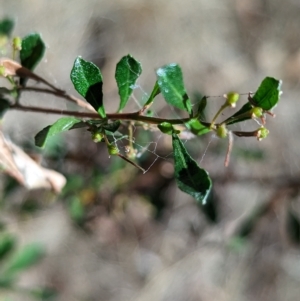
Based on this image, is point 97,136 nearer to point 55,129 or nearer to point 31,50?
point 55,129

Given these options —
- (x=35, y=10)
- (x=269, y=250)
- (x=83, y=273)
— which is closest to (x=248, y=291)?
(x=269, y=250)

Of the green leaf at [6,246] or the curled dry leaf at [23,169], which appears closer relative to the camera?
the curled dry leaf at [23,169]

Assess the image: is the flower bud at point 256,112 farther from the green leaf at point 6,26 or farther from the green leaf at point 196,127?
the green leaf at point 6,26

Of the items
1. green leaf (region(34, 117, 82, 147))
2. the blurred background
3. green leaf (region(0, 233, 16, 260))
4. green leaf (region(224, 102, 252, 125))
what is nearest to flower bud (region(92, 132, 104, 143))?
green leaf (region(34, 117, 82, 147))

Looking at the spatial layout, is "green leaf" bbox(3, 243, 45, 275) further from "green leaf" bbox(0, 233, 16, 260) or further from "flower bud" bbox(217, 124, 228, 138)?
"flower bud" bbox(217, 124, 228, 138)

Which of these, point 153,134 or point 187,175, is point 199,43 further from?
point 187,175

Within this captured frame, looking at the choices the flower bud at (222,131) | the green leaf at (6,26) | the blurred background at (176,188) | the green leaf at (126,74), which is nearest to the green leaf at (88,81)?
the green leaf at (126,74)
